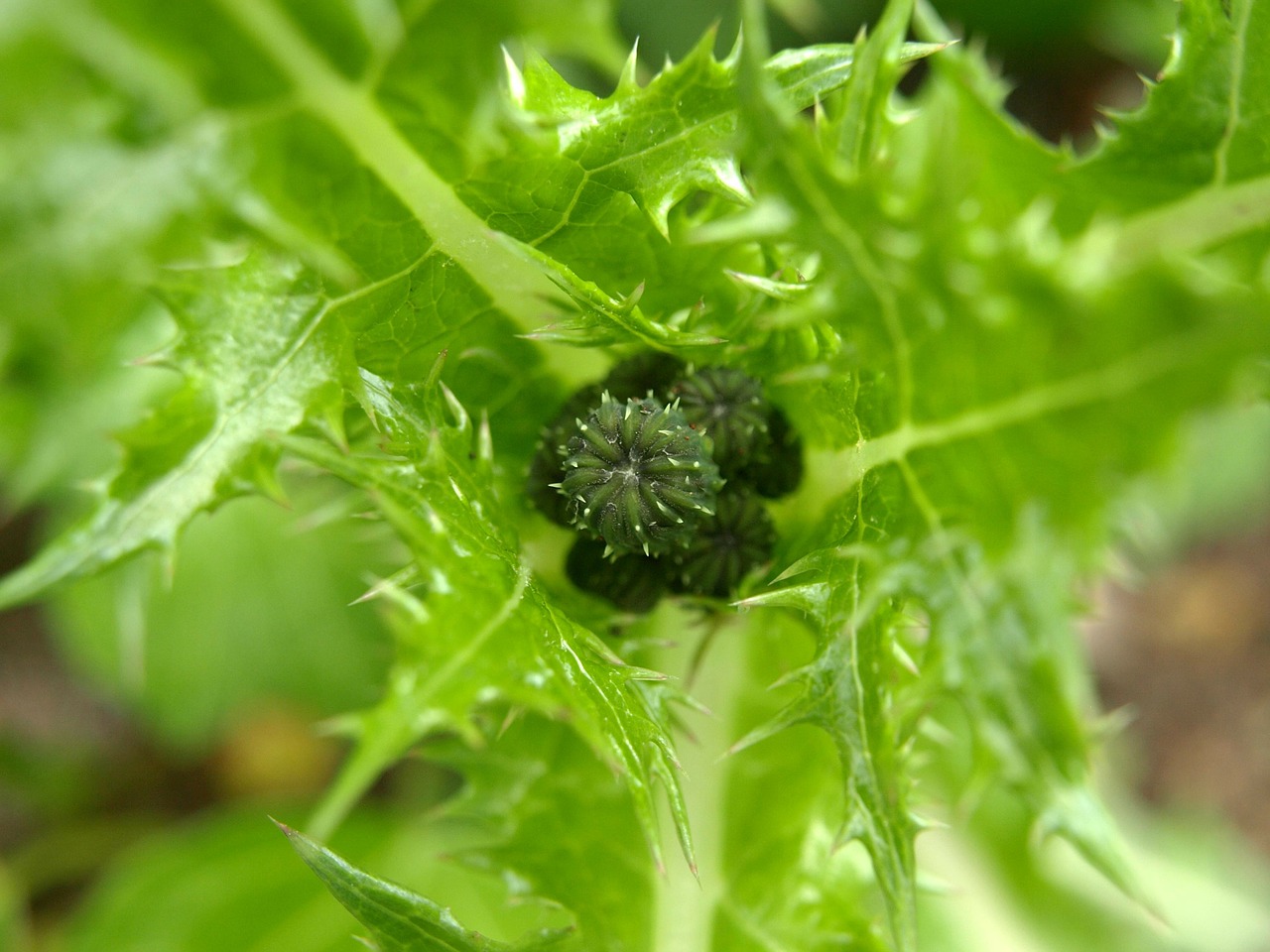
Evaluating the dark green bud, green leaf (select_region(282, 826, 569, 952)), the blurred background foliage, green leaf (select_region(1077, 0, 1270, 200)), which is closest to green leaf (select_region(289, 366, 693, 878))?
green leaf (select_region(282, 826, 569, 952))

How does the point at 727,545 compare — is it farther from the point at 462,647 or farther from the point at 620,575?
the point at 462,647

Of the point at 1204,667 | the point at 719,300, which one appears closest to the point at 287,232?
the point at 719,300

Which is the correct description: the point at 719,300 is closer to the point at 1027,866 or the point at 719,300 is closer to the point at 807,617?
the point at 807,617

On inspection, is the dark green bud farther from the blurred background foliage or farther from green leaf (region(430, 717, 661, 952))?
the blurred background foliage

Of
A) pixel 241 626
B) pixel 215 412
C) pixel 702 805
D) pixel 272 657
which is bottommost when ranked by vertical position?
pixel 272 657

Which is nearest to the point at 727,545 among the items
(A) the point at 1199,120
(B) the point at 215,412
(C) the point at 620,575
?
(C) the point at 620,575

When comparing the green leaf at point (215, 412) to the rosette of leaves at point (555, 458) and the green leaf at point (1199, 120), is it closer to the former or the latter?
the rosette of leaves at point (555, 458)
